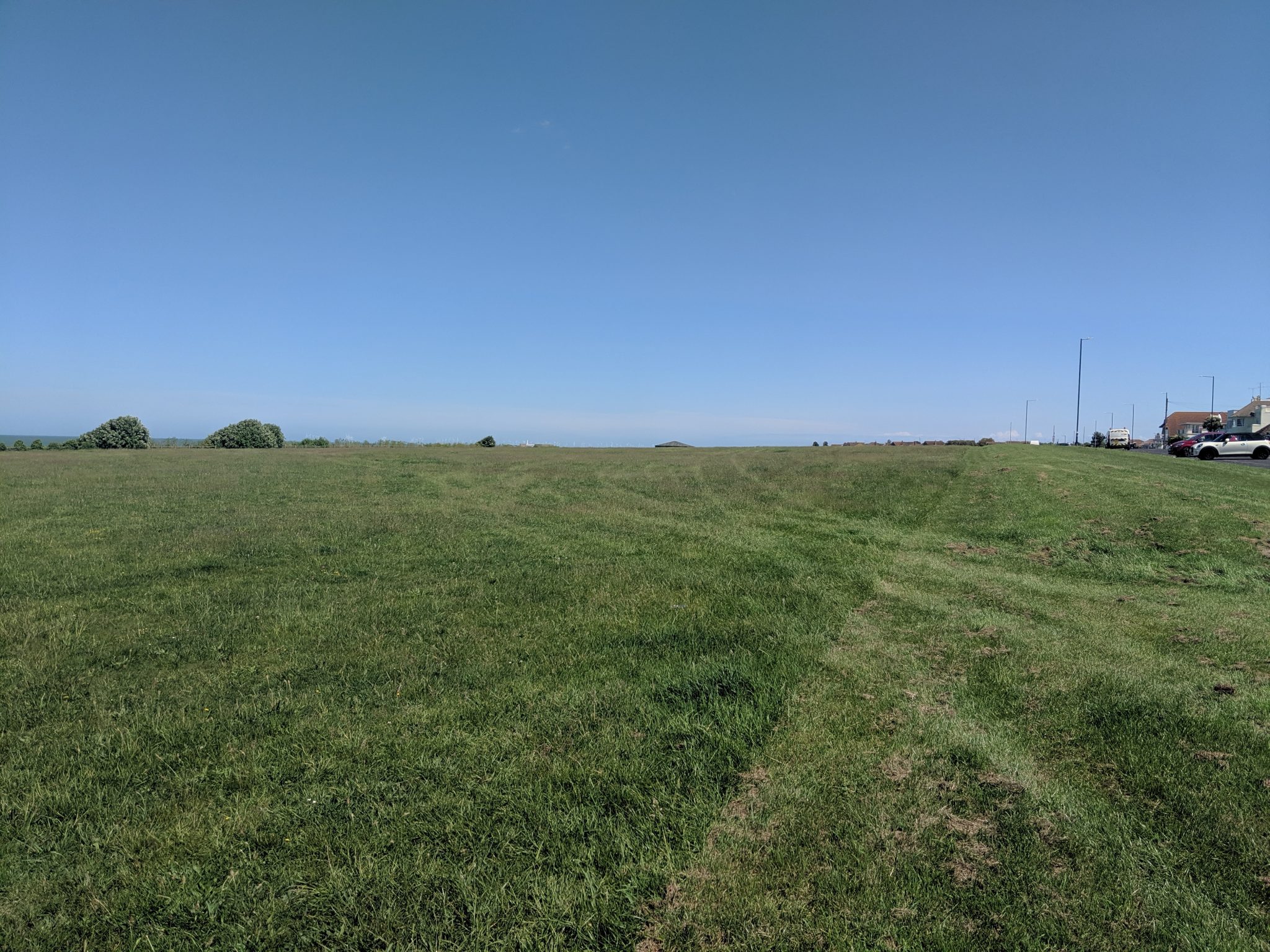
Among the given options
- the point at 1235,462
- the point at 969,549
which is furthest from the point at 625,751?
the point at 1235,462

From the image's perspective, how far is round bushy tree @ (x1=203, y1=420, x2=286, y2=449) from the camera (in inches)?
2443

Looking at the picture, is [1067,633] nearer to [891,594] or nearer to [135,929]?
[891,594]

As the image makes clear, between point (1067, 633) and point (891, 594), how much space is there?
278 centimetres

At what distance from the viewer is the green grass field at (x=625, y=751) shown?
377 centimetres

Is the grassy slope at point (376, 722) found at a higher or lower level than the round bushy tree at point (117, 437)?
lower

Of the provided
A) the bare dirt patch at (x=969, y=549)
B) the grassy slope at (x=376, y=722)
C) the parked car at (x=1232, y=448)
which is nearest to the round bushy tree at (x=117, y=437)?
the grassy slope at (x=376, y=722)

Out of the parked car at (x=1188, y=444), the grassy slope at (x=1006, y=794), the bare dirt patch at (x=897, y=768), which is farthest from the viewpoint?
the parked car at (x=1188, y=444)

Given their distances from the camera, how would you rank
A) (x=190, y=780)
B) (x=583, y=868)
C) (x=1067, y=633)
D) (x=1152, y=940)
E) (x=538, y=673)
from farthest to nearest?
(x=1067, y=633), (x=538, y=673), (x=190, y=780), (x=583, y=868), (x=1152, y=940)

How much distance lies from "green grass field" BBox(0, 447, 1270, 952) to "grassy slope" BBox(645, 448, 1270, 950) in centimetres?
3

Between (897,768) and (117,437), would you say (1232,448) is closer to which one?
(897,768)

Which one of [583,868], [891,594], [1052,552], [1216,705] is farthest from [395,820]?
[1052,552]

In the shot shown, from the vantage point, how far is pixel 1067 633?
30.1 ft

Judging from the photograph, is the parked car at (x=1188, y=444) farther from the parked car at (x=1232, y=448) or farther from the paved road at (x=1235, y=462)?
the paved road at (x=1235, y=462)

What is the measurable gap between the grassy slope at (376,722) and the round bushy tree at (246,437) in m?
54.2
